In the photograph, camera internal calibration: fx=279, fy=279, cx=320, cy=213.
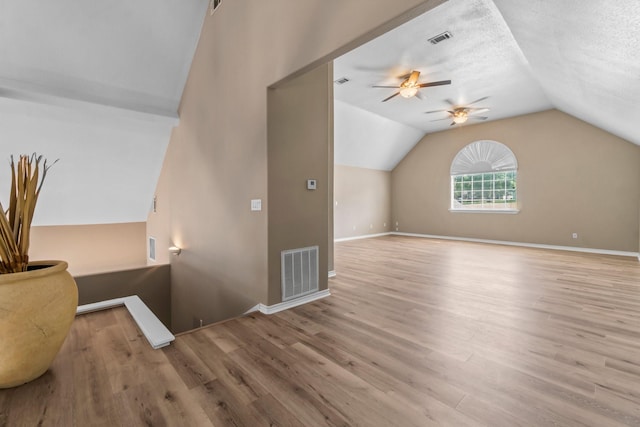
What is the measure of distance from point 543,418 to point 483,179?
7.56 m

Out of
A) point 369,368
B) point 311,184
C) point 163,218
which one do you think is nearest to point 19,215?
point 311,184

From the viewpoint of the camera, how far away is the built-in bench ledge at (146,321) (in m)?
2.18

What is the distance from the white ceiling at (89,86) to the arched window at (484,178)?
23.8 feet

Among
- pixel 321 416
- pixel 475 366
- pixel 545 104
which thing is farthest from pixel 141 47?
pixel 545 104

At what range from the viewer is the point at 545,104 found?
6.24 meters

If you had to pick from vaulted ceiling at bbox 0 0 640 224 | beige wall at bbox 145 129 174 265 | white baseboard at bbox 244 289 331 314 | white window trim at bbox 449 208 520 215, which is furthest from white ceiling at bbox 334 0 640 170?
beige wall at bbox 145 129 174 265

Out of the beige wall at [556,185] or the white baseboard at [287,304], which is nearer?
the white baseboard at [287,304]

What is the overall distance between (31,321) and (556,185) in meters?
8.91

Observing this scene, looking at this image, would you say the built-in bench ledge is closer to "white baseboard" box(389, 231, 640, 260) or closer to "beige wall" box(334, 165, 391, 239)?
"beige wall" box(334, 165, 391, 239)

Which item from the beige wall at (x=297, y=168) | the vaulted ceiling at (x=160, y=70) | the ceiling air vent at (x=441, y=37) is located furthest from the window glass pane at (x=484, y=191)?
the beige wall at (x=297, y=168)

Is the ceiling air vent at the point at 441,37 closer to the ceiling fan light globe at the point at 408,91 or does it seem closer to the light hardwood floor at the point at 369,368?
the ceiling fan light globe at the point at 408,91

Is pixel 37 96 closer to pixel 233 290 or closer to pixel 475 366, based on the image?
pixel 233 290

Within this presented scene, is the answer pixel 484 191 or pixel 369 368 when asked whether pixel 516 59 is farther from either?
pixel 369 368

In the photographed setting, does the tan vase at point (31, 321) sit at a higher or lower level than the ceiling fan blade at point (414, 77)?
lower
